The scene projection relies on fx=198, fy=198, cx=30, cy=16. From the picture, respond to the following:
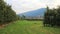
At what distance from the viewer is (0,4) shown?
35.0 metres

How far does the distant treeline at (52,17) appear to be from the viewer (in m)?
35.5

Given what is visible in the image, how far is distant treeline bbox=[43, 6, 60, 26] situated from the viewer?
3555cm

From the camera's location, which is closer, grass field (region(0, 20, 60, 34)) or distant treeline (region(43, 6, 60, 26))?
grass field (region(0, 20, 60, 34))

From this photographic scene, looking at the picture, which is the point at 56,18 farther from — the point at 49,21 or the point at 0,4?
the point at 0,4

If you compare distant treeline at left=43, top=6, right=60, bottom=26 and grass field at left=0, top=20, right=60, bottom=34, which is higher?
distant treeline at left=43, top=6, right=60, bottom=26

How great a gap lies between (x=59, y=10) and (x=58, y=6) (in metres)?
0.74

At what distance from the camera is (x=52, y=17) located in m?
36.8

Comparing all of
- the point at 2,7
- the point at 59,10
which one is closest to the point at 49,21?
the point at 59,10

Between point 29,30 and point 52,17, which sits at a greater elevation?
point 52,17

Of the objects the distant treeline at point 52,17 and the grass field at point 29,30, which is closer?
the grass field at point 29,30

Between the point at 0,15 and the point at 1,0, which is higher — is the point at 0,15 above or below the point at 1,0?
below

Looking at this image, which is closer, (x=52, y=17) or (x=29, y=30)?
(x=29, y=30)

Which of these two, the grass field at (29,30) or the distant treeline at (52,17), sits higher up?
the distant treeline at (52,17)

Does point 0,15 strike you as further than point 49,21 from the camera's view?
No
